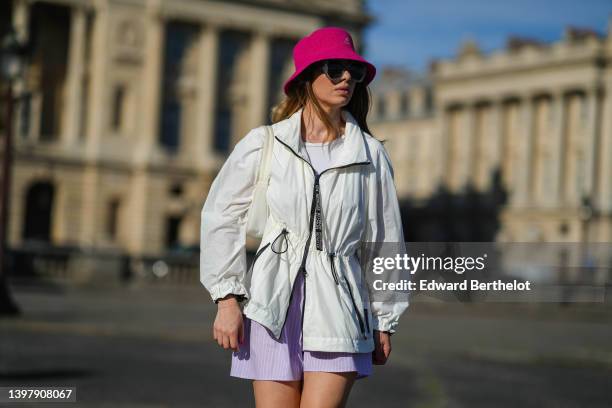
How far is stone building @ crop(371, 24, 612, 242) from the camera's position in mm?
83250

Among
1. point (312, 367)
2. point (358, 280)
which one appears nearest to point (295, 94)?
point (358, 280)

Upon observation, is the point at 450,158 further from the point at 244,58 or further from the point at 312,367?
the point at 312,367

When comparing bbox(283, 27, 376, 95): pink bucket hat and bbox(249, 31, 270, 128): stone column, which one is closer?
bbox(283, 27, 376, 95): pink bucket hat

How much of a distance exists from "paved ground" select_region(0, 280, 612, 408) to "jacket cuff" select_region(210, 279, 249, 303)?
22.0ft

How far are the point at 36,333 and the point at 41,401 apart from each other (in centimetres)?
913

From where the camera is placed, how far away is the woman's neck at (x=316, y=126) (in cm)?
503

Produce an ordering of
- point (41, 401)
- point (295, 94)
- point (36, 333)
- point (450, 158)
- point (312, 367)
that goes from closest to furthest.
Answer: point (312, 367) → point (295, 94) → point (41, 401) → point (36, 333) → point (450, 158)

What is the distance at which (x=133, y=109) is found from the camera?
224 ft

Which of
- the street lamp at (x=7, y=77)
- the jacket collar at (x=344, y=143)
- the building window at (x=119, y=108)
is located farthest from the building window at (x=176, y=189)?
the jacket collar at (x=344, y=143)

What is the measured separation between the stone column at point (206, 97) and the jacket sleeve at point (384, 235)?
64515 millimetres

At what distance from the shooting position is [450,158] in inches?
3740

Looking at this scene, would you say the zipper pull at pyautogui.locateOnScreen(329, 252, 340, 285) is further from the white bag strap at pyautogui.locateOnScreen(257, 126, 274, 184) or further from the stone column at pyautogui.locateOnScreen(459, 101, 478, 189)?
the stone column at pyautogui.locateOnScreen(459, 101, 478, 189)

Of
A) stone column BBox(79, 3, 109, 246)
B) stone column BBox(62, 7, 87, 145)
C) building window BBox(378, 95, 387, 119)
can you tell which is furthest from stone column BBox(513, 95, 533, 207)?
stone column BBox(62, 7, 87, 145)

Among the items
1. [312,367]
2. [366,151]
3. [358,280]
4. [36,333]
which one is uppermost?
[366,151]
